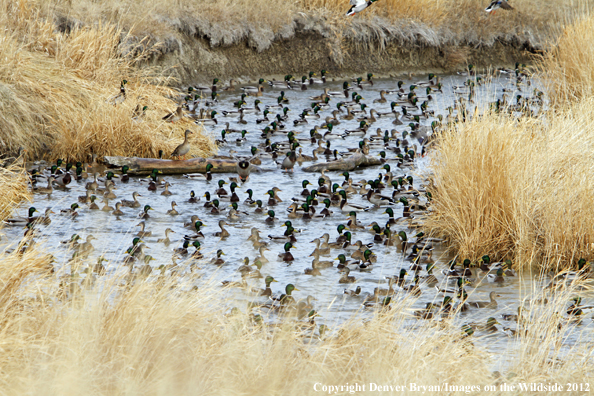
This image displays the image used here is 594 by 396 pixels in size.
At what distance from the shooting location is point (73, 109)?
14.0 meters

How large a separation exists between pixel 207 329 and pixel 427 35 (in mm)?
20394

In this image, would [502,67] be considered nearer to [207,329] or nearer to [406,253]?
[406,253]

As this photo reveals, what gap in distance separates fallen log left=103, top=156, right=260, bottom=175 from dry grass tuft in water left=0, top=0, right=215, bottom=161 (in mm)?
646

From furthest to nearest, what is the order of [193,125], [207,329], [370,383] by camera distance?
1. [193,125]
2. [207,329]
3. [370,383]

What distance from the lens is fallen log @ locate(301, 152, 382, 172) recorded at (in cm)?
1444

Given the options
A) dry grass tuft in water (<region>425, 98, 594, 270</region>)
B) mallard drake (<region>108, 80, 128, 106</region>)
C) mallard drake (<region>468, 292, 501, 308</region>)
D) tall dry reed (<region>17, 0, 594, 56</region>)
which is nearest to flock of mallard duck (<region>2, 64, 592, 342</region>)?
mallard drake (<region>468, 292, 501, 308</region>)

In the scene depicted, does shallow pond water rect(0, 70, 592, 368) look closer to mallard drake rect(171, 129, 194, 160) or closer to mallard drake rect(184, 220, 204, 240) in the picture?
mallard drake rect(184, 220, 204, 240)

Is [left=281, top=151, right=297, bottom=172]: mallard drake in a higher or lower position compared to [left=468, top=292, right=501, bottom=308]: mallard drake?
higher

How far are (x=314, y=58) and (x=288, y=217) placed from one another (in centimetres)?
1294

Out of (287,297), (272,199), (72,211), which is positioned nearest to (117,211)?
(72,211)

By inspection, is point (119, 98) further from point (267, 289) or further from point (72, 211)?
point (267, 289)

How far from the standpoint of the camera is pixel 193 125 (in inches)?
606

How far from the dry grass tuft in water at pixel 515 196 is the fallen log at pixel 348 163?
4.69 metres

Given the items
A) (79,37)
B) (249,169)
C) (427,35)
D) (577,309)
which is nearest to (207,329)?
(577,309)
